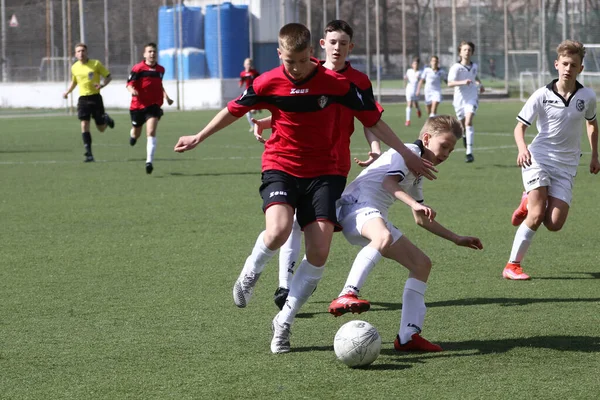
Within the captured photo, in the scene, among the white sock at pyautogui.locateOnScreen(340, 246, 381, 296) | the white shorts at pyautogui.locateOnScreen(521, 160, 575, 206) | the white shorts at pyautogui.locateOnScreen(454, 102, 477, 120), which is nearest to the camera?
the white sock at pyautogui.locateOnScreen(340, 246, 381, 296)

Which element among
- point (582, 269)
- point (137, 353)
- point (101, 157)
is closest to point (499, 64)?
point (101, 157)

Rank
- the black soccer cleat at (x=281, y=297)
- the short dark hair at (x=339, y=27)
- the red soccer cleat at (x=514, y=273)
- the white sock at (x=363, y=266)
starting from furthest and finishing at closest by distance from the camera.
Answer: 1. the red soccer cleat at (x=514, y=273)
2. the short dark hair at (x=339, y=27)
3. the black soccer cleat at (x=281, y=297)
4. the white sock at (x=363, y=266)

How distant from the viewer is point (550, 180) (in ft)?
26.3

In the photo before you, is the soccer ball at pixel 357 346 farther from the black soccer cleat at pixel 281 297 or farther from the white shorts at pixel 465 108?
the white shorts at pixel 465 108

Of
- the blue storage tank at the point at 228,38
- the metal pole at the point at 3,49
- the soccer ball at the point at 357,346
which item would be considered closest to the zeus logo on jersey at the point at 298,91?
the soccer ball at the point at 357,346

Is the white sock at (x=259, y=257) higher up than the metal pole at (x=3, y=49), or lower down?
lower down

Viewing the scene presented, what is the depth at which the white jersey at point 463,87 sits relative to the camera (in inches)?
747

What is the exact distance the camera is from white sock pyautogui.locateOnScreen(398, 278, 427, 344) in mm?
5645

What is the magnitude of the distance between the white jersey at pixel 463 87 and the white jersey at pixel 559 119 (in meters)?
10.9

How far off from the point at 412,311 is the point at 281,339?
2.50 ft

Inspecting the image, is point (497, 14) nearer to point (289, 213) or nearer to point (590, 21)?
point (590, 21)

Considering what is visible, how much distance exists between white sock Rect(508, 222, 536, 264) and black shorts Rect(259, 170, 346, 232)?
8.78 ft

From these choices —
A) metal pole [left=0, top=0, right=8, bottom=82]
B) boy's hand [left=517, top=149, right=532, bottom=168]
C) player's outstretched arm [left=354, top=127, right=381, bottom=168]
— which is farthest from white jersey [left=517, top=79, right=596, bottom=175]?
metal pole [left=0, top=0, right=8, bottom=82]

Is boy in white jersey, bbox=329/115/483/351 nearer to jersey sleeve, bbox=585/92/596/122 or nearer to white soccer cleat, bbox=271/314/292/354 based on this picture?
white soccer cleat, bbox=271/314/292/354
